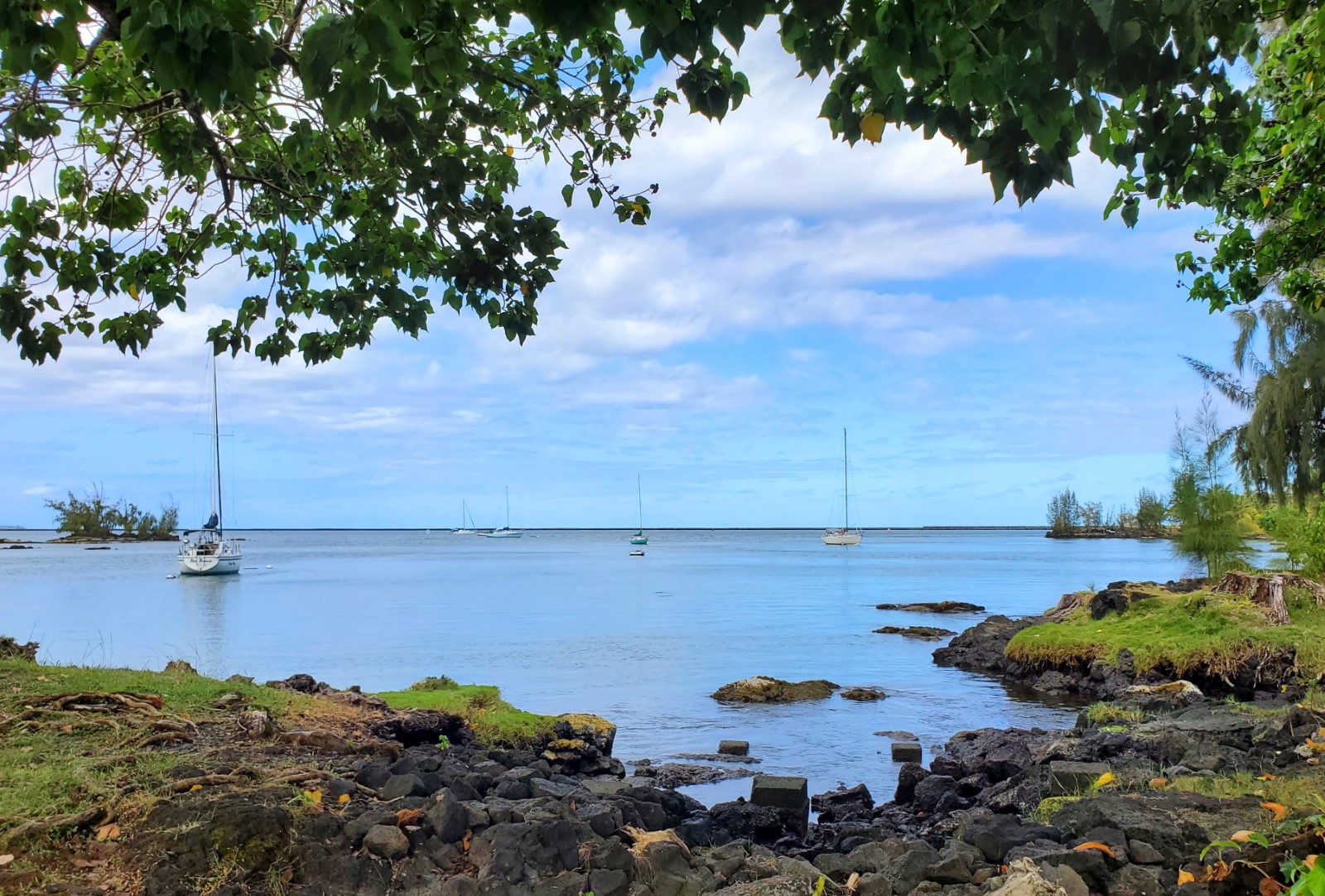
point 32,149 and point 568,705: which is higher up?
point 32,149

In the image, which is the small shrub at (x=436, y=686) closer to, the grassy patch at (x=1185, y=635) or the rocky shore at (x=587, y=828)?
the rocky shore at (x=587, y=828)

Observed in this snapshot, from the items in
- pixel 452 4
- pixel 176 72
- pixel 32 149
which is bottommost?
pixel 176 72

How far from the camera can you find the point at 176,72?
10.0 feet

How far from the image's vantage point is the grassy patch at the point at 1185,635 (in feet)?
45.5

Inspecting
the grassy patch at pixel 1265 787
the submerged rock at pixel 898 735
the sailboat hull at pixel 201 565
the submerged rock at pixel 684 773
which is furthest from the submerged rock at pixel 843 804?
the sailboat hull at pixel 201 565

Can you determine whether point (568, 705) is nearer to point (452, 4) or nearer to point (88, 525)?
point (452, 4)

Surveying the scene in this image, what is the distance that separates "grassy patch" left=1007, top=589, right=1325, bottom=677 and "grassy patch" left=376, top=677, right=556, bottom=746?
9865 mm

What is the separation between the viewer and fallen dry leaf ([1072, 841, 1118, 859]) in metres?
5.01

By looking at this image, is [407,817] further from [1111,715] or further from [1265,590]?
[1265,590]

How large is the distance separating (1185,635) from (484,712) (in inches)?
448

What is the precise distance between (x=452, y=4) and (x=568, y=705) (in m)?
14.7

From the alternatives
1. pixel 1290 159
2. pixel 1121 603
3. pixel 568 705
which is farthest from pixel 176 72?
pixel 1121 603

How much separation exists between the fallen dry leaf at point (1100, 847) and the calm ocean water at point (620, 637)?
5651 millimetres

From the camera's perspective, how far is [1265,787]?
6.38 m
